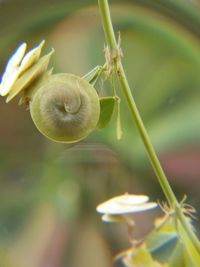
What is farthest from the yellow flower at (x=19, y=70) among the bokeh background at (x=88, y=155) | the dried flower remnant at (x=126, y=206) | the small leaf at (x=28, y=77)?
the bokeh background at (x=88, y=155)

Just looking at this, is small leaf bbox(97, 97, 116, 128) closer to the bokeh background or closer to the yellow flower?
the yellow flower

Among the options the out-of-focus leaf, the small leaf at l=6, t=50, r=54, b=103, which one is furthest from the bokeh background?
the small leaf at l=6, t=50, r=54, b=103

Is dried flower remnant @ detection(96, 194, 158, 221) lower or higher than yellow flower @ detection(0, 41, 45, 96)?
lower

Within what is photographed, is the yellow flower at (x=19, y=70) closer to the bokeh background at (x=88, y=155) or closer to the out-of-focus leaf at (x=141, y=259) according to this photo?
the out-of-focus leaf at (x=141, y=259)

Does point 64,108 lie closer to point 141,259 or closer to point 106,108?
point 106,108

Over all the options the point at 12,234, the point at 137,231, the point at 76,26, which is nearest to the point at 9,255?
the point at 12,234

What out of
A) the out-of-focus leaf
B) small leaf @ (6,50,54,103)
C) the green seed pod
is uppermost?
small leaf @ (6,50,54,103)

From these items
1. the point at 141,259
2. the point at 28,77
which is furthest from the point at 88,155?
the point at 28,77
